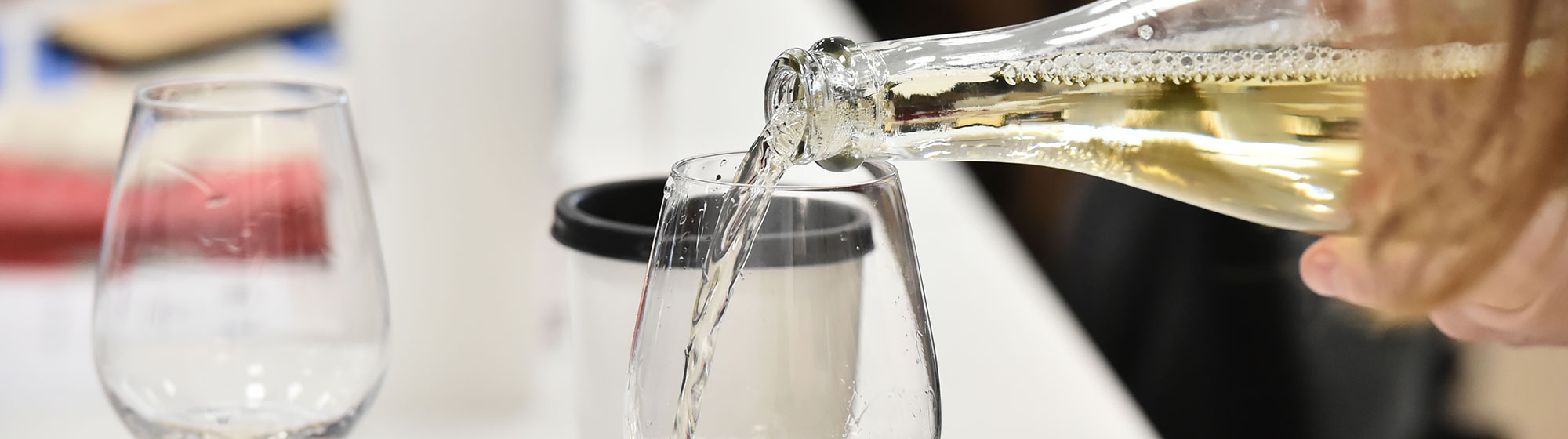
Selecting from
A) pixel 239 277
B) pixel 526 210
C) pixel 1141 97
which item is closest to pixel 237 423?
pixel 239 277

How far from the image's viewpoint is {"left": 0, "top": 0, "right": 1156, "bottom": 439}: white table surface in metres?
0.57

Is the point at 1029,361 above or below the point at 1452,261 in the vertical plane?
below

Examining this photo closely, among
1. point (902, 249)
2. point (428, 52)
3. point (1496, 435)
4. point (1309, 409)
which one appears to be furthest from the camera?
point (1496, 435)

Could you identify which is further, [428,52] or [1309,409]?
[1309,409]

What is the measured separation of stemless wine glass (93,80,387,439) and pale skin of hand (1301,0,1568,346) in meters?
0.32

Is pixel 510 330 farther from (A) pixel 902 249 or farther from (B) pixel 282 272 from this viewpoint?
(A) pixel 902 249

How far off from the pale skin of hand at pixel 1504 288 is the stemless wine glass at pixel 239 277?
1.04 ft

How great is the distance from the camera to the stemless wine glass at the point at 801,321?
32cm

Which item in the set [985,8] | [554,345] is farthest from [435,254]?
[985,8]

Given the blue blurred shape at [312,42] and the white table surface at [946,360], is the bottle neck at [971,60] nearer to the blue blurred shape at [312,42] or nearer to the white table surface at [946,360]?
the white table surface at [946,360]

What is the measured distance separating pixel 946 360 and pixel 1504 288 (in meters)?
0.23

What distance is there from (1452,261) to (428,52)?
38 cm

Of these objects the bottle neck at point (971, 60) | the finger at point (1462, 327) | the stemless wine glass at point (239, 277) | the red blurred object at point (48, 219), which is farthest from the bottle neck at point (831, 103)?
the red blurred object at point (48, 219)

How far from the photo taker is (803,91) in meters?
0.34
